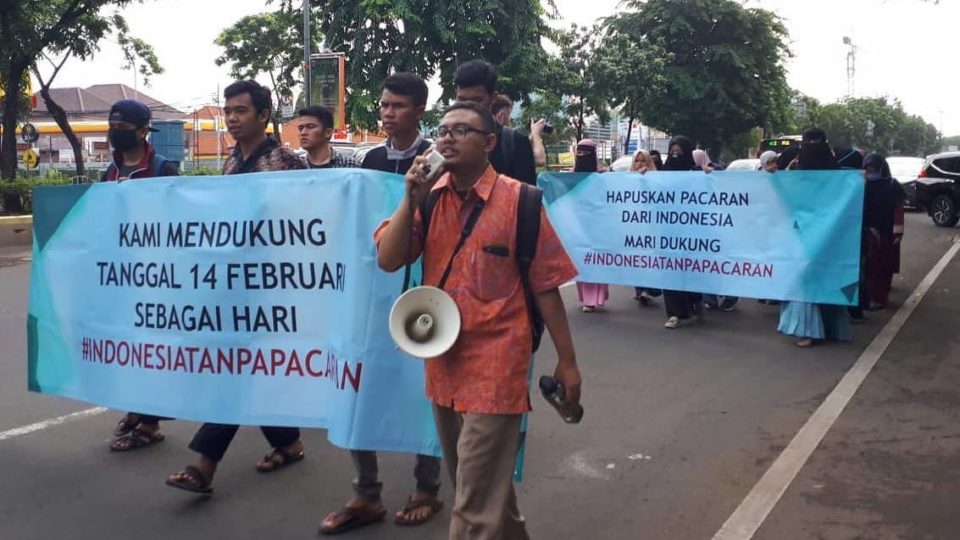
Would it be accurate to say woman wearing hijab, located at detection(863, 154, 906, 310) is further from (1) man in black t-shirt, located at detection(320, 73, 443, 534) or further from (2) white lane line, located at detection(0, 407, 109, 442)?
(2) white lane line, located at detection(0, 407, 109, 442)

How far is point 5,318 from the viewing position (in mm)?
8555

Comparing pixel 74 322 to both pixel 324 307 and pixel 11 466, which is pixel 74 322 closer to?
pixel 11 466

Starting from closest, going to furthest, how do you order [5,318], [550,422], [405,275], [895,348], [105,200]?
[405,275], [105,200], [550,422], [895,348], [5,318]

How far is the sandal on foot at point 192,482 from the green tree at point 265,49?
95.8ft

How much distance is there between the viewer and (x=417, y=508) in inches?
152

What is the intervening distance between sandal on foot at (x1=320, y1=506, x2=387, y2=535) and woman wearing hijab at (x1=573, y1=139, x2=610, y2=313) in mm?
5282

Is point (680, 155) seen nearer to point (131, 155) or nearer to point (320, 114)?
point (320, 114)

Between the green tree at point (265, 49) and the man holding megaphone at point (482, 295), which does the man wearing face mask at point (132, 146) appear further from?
the green tree at point (265, 49)

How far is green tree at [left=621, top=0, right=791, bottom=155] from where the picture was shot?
94.6 feet

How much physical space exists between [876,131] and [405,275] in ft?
266

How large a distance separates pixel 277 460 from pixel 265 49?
30.7m

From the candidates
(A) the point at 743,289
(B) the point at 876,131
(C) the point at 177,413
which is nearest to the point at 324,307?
(C) the point at 177,413

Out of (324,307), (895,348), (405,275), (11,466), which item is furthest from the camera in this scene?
(895,348)

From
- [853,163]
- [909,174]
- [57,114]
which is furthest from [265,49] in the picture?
[853,163]
